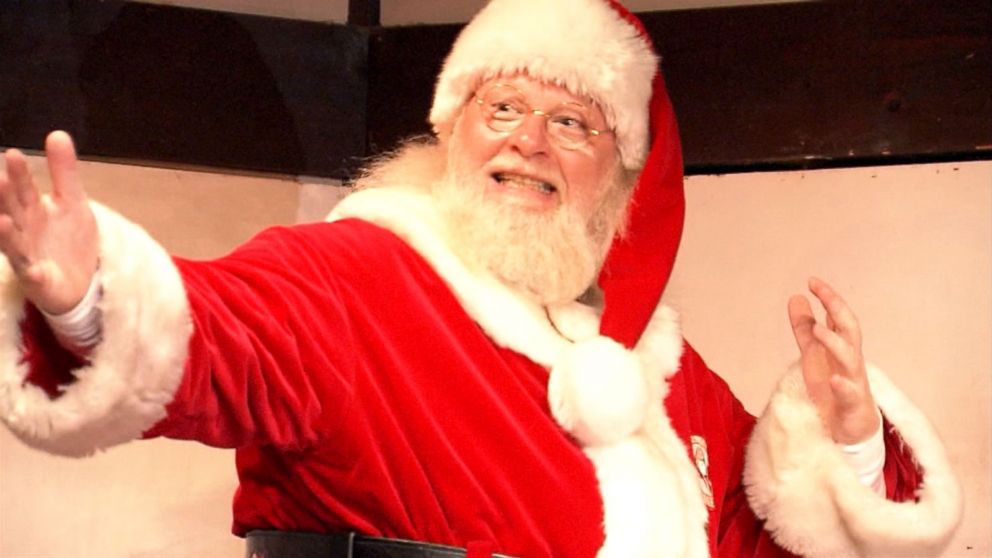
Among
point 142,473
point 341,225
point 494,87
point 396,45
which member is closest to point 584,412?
point 341,225

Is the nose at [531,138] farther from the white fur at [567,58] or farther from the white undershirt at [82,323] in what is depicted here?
the white undershirt at [82,323]

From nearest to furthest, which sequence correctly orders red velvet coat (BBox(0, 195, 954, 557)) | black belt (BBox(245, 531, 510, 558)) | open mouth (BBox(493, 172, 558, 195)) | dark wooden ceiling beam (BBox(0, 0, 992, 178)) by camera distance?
red velvet coat (BBox(0, 195, 954, 557)), black belt (BBox(245, 531, 510, 558)), open mouth (BBox(493, 172, 558, 195)), dark wooden ceiling beam (BBox(0, 0, 992, 178))

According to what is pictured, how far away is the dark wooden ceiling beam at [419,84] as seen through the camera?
93.6 inches

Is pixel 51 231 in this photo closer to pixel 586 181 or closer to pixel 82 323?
pixel 82 323

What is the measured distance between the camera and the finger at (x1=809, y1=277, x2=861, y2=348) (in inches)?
→ 66.6

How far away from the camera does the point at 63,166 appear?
967 mm

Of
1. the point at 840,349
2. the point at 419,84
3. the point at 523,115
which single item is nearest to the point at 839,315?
the point at 840,349

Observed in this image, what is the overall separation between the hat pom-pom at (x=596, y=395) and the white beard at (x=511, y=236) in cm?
14

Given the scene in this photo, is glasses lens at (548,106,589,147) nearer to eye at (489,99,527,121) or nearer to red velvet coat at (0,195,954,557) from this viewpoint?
eye at (489,99,527,121)

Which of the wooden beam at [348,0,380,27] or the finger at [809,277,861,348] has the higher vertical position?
the wooden beam at [348,0,380,27]

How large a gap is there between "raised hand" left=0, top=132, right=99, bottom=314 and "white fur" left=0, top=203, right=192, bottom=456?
0.08 ft

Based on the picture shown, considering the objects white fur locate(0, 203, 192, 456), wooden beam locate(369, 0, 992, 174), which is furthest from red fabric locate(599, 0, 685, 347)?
white fur locate(0, 203, 192, 456)

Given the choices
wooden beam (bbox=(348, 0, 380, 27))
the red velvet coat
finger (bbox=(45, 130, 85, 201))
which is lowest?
the red velvet coat

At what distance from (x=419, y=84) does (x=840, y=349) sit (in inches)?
50.0
